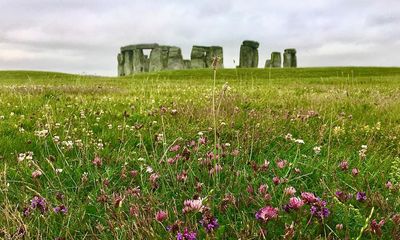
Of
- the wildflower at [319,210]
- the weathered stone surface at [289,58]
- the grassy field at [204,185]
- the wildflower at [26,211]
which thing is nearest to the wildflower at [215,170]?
the grassy field at [204,185]

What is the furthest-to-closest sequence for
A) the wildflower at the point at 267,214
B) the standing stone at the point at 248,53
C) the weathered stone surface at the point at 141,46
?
the weathered stone surface at the point at 141,46 < the standing stone at the point at 248,53 < the wildflower at the point at 267,214

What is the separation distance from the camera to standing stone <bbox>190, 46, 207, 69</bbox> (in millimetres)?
64625

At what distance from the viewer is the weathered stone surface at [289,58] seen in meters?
67.1

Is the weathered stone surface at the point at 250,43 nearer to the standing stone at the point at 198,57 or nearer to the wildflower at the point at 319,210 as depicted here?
the standing stone at the point at 198,57

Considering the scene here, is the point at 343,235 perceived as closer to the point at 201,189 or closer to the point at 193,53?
the point at 201,189

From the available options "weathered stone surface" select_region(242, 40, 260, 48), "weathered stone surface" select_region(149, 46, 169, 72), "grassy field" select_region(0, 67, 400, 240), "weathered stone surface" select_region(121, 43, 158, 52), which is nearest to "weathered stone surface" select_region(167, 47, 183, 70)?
"weathered stone surface" select_region(149, 46, 169, 72)

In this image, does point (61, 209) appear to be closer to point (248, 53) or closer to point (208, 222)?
point (208, 222)

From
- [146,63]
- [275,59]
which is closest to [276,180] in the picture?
[275,59]

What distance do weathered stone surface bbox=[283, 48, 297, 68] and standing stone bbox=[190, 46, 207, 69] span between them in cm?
1176

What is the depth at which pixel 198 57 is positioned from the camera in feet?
212

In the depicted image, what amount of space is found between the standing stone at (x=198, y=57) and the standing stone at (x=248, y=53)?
208 inches

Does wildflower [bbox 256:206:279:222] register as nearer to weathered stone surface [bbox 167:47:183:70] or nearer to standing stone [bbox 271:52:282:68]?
weathered stone surface [bbox 167:47:183:70]

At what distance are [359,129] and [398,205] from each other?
3980mm

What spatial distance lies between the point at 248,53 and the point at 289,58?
7095mm
